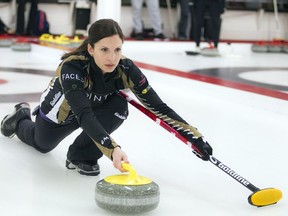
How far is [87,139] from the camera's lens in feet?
7.72

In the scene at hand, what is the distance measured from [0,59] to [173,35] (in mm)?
4278

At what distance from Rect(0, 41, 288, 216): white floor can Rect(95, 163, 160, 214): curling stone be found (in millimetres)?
68

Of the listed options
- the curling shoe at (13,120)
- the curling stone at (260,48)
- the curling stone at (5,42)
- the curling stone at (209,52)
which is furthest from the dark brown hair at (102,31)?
the curling stone at (260,48)

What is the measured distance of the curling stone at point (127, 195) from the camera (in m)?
1.75

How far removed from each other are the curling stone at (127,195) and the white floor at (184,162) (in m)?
0.07

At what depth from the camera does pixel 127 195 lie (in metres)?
1.75

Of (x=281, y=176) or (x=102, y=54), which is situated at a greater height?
(x=102, y=54)

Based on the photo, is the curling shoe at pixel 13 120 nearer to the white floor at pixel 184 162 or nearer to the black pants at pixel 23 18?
the white floor at pixel 184 162

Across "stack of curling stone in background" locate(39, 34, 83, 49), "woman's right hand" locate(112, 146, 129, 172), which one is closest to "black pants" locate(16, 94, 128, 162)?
"woman's right hand" locate(112, 146, 129, 172)

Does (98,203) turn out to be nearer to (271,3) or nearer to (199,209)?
(199,209)

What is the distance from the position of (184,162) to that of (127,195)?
878 mm

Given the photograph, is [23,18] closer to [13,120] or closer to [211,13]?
[211,13]

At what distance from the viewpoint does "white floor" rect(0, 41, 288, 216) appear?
76.4 inches

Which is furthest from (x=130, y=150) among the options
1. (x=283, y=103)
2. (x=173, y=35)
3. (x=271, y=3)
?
(x=271, y=3)
